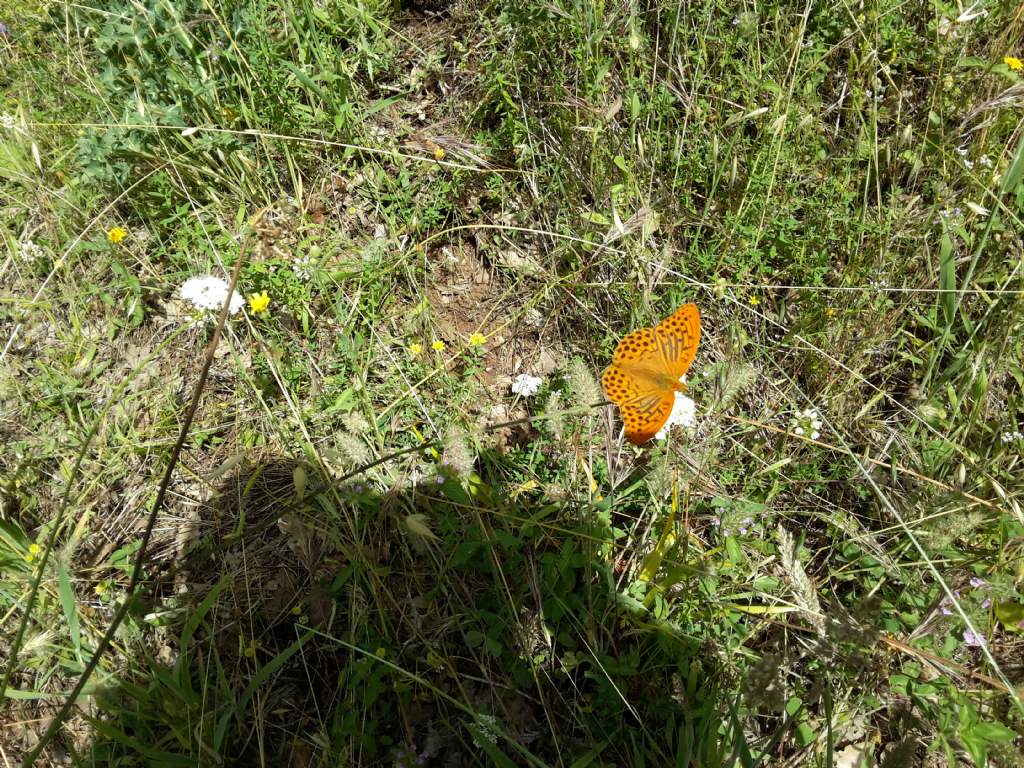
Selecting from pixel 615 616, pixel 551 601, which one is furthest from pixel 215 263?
pixel 615 616

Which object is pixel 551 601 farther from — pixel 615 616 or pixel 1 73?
pixel 1 73

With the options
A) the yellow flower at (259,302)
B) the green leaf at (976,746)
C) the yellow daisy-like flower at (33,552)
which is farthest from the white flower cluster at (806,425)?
the yellow daisy-like flower at (33,552)

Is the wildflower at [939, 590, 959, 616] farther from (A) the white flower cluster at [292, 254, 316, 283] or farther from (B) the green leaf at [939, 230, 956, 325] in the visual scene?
(A) the white flower cluster at [292, 254, 316, 283]

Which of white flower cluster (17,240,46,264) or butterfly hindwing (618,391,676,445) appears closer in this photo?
butterfly hindwing (618,391,676,445)

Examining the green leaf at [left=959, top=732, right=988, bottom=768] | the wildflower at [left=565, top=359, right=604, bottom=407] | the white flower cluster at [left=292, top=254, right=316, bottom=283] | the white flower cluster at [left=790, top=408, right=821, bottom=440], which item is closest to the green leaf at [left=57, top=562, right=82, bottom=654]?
the white flower cluster at [left=292, top=254, right=316, bottom=283]

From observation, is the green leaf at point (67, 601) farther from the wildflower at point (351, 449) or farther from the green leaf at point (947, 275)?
the green leaf at point (947, 275)
